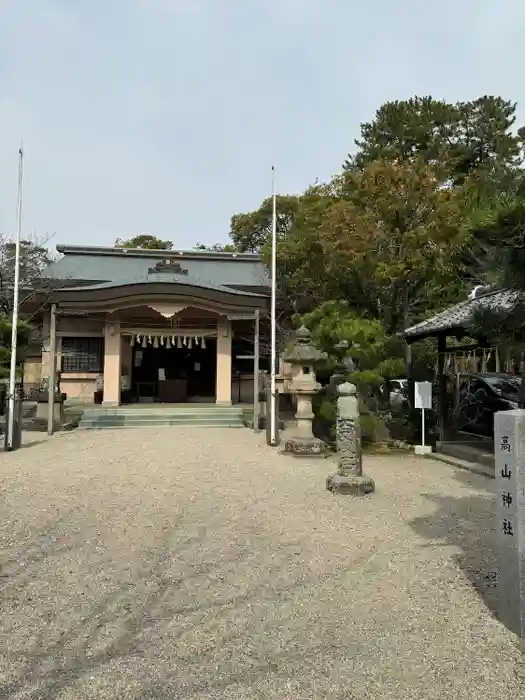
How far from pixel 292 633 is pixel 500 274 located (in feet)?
14.2

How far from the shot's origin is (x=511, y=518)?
331 centimetres

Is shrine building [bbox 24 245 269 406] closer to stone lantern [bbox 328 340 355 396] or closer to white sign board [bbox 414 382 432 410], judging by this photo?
stone lantern [bbox 328 340 355 396]

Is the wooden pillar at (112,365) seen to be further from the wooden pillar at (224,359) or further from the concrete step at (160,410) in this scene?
the wooden pillar at (224,359)

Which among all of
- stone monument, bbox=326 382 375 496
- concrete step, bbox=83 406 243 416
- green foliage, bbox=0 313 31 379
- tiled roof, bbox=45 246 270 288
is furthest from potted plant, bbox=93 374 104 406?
stone monument, bbox=326 382 375 496

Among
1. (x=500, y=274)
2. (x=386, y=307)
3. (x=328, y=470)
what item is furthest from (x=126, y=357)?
(x=500, y=274)

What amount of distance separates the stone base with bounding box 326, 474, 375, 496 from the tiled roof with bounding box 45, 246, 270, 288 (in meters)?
16.1

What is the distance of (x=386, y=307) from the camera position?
1411 centimetres

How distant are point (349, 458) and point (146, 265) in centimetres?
1956

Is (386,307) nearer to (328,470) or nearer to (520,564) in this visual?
(328,470)

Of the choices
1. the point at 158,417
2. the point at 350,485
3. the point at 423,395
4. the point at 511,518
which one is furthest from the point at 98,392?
the point at 511,518

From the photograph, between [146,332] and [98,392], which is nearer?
[146,332]

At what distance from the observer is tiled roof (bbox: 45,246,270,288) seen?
908 inches

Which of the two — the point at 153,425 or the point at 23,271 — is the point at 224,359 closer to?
the point at 153,425

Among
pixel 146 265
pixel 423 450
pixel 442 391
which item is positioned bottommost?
pixel 423 450
